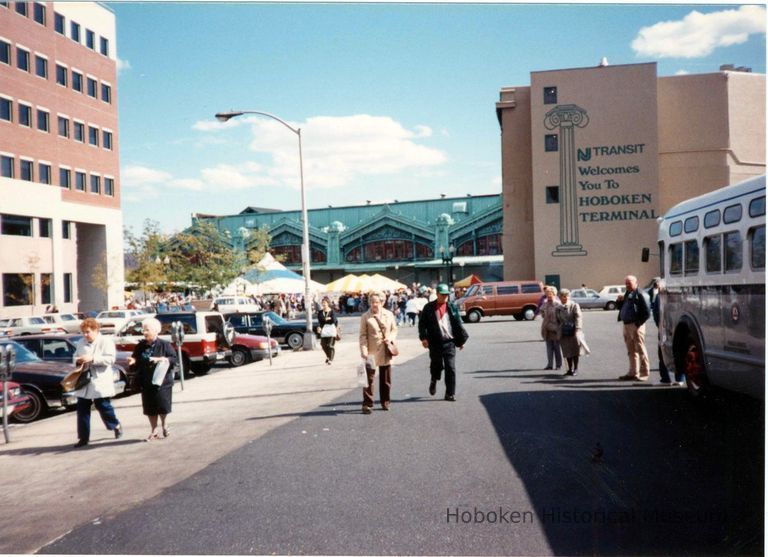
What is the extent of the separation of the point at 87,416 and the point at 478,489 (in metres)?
5.18

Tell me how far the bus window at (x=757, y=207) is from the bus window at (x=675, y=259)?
2767 mm

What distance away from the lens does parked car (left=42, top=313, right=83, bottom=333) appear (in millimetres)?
25547

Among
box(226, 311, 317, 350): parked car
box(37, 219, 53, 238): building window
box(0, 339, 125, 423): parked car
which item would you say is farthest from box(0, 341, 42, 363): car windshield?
box(226, 311, 317, 350): parked car

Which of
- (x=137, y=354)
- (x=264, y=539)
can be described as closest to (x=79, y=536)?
(x=264, y=539)

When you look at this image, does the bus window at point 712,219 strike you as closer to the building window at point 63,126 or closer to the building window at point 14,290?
the building window at point 63,126

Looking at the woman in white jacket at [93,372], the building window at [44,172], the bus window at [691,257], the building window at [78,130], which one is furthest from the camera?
the building window at [44,172]

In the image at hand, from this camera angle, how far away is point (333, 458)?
6613mm

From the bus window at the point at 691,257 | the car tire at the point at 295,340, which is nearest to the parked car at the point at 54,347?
the car tire at the point at 295,340

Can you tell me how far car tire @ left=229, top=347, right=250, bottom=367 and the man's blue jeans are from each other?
11.1 metres

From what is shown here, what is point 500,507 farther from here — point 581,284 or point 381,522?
point 581,284

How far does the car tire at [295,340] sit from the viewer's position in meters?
23.6

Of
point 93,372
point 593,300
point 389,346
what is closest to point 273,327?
point 389,346

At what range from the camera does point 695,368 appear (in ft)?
28.1

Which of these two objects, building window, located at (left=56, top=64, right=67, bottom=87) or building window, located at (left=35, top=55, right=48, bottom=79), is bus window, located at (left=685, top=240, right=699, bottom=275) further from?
building window, located at (left=56, top=64, right=67, bottom=87)
